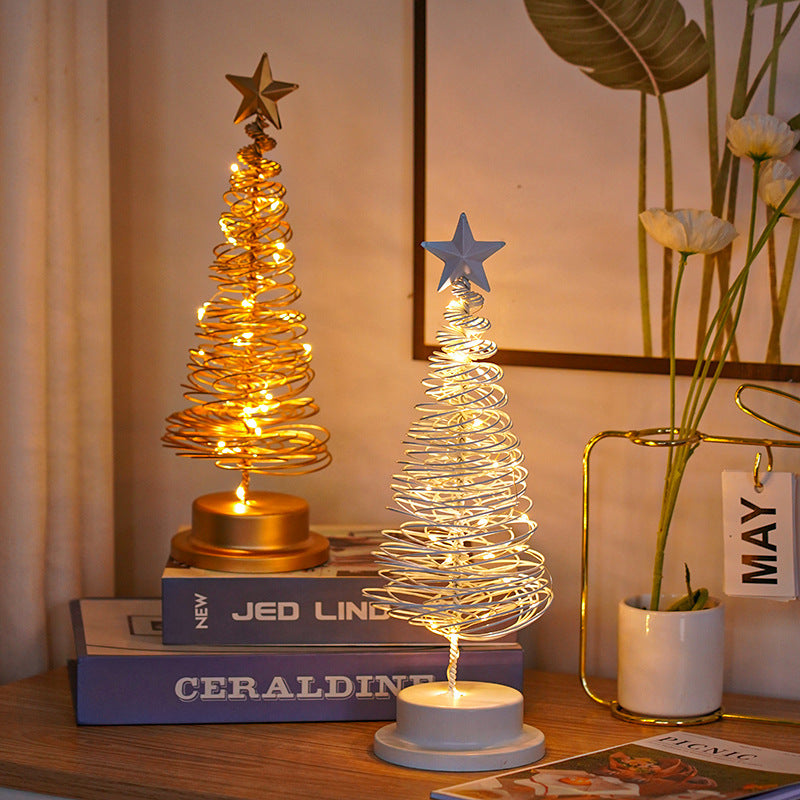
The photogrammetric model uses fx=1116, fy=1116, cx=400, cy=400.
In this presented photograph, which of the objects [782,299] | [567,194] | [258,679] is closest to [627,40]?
[567,194]

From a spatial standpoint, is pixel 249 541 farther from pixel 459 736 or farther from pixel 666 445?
pixel 666 445

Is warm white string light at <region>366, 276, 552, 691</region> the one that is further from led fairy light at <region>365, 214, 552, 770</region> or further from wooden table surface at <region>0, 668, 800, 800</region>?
wooden table surface at <region>0, 668, 800, 800</region>

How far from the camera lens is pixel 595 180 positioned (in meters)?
1.20

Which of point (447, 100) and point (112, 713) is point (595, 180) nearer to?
point (447, 100)

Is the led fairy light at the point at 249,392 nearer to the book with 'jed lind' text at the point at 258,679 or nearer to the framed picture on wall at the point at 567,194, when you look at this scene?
the book with 'jed lind' text at the point at 258,679

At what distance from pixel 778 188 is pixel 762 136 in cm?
5

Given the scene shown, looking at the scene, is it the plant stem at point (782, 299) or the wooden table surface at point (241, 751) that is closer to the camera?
the wooden table surface at point (241, 751)

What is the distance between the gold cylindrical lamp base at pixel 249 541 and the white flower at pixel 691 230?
0.45 metres

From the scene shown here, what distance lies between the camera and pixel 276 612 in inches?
42.3

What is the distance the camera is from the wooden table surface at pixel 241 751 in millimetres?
915

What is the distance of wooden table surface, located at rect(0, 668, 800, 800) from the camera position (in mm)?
915

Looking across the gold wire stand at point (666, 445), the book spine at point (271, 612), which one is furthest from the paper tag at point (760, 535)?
the book spine at point (271, 612)

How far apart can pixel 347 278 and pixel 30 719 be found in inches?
23.4

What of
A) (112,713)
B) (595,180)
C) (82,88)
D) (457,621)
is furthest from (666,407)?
(82,88)
